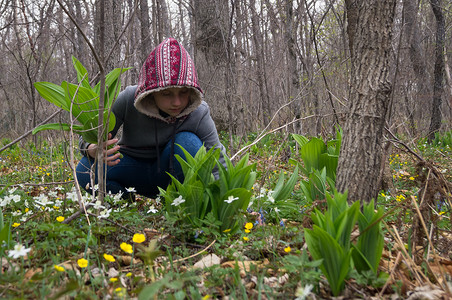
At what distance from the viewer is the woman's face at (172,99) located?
2439 millimetres

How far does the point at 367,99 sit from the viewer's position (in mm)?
1735

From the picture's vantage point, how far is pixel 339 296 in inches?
47.6

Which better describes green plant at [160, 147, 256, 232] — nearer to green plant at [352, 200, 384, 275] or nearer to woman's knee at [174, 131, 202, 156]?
woman's knee at [174, 131, 202, 156]

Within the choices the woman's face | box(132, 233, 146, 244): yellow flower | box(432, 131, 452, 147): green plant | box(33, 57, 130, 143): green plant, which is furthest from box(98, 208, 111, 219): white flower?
box(432, 131, 452, 147): green plant

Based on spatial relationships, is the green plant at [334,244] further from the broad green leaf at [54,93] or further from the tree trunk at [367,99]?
the broad green leaf at [54,93]

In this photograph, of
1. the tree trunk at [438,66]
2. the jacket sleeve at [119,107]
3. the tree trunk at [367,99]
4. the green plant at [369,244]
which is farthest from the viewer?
the tree trunk at [438,66]

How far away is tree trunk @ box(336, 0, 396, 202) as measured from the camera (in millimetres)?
1688

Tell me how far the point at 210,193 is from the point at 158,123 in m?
0.98

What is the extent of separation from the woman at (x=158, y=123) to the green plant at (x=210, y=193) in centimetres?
38


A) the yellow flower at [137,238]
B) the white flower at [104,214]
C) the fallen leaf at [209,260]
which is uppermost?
the white flower at [104,214]

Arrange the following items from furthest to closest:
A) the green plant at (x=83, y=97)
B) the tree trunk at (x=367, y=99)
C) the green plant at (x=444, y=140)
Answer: the green plant at (x=444, y=140) → the green plant at (x=83, y=97) → the tree trunk at (x=367, y=99)

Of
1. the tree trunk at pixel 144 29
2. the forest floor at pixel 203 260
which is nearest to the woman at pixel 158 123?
the forest floor at pixel 203 260

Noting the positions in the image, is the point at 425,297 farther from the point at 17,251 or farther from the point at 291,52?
the point at 291,52

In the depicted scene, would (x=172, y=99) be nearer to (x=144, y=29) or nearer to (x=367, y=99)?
(x=367, y=99)
